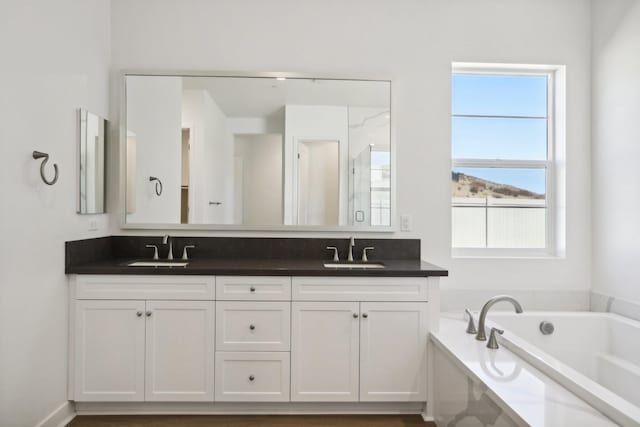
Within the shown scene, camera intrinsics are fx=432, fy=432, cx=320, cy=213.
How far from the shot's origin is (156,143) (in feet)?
9.43

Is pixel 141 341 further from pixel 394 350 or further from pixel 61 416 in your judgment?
pixel 394 350

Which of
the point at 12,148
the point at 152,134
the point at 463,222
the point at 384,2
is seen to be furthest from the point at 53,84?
the point at 463,222

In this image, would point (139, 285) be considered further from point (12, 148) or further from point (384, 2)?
point (384, 2)

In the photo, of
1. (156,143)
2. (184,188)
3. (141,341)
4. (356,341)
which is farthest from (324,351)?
(156,143)

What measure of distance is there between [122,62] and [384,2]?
181cm

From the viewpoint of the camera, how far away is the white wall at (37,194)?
188 cm

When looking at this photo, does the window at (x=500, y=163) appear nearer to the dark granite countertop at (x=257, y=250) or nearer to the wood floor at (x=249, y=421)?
the dark granite countertop at (x=257, y=250)

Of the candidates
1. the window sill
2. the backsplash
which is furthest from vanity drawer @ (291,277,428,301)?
the window sill

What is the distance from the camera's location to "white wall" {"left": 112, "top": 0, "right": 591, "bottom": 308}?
289 cm

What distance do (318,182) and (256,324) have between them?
1009 mm

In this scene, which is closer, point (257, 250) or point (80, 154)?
point (80, 154)

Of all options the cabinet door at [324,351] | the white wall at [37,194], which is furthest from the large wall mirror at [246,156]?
the cabinet door at [324,351]

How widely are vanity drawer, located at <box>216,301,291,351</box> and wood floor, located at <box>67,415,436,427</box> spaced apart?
391 mm

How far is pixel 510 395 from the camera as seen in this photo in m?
1.60
